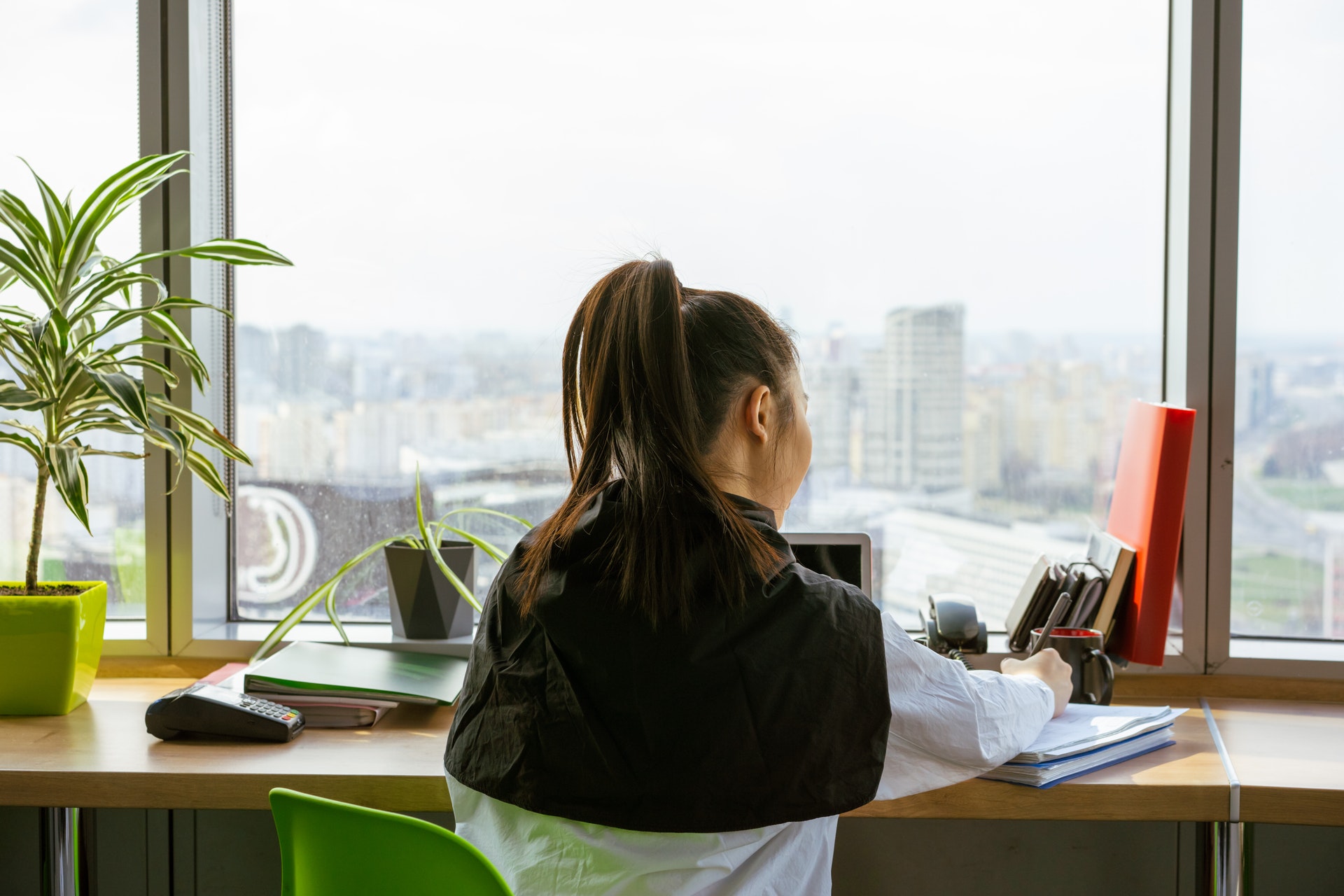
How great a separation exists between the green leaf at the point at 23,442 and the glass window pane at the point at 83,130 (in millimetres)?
351

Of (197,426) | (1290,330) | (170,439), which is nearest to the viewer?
(170,439)

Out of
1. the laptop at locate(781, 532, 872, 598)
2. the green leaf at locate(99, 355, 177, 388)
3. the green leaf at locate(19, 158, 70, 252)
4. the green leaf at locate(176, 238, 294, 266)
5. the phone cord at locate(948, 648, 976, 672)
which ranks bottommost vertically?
the phone cord at locate(948, 648, 976, 672)

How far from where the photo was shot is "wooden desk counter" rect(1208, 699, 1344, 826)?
1298 millimetres

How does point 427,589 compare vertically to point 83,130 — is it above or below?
below

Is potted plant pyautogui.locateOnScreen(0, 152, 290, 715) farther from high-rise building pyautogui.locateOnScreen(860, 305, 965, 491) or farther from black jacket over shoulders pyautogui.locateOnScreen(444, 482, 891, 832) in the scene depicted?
high-rise building pyautogui.locateOnScreen(860, 305, 965, 491)

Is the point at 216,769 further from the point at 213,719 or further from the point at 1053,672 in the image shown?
the point at 1053,672

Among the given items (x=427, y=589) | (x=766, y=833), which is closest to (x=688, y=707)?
(x=766, y=833)

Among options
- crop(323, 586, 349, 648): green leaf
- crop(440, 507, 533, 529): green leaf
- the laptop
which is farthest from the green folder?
the laptop

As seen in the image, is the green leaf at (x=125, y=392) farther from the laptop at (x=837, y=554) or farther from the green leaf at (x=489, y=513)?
the laptop at (x=837, y=554)

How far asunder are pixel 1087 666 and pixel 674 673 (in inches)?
37.9

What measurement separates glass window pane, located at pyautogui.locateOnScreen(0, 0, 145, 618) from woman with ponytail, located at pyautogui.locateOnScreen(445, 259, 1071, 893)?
1369 mm

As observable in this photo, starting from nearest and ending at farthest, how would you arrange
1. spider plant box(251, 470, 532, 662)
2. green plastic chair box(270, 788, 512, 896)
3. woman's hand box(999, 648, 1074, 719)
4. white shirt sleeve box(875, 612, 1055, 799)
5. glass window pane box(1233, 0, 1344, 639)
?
green plastic chair box(270, 788, 512, 896)
white shirt sleeve box(875, 612, 1055, 799)
woman's hand box(999, 648, 1074, 719)
spider plant box(251, 470, 532, 662)
glass window pane box(1233, 0, 1344, 639)

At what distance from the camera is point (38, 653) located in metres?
1.65

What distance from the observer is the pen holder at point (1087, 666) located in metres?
1.59
